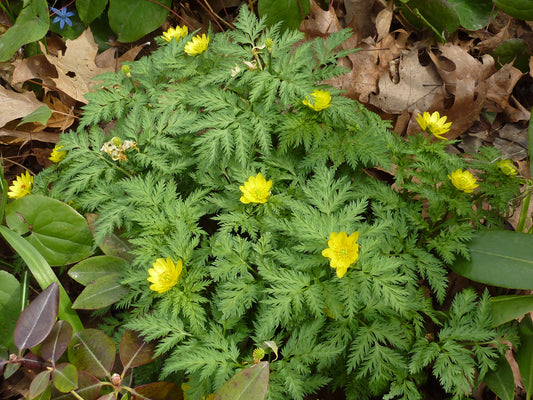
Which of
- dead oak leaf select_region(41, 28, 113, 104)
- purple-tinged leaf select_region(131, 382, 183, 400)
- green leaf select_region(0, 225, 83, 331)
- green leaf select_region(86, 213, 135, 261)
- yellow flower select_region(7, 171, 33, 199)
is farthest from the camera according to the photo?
dead oak leaf select_region(41, 28, 113, 104)

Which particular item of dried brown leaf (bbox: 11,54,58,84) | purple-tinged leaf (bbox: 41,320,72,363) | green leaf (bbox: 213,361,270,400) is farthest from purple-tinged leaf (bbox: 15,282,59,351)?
dried brown leaf (bbox: 11,54,58,84)

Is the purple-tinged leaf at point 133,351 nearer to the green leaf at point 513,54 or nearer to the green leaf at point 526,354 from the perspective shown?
the green leaf at point 526,354

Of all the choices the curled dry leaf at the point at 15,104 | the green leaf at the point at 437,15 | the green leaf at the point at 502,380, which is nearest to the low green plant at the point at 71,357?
the green leaf at the point at 502,380

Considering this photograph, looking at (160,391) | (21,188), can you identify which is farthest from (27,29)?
(160,391)

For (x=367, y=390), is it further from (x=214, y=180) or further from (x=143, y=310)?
(x=214, y=180)

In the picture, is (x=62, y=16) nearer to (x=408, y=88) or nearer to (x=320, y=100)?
(x=320, y=100)

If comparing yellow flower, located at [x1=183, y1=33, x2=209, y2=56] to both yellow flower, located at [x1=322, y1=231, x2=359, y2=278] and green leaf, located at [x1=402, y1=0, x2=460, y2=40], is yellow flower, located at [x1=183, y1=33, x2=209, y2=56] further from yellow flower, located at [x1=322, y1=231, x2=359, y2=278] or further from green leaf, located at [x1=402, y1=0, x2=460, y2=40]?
green leaf, located at [x1=402, y1=0, x2=460, y2=40]
